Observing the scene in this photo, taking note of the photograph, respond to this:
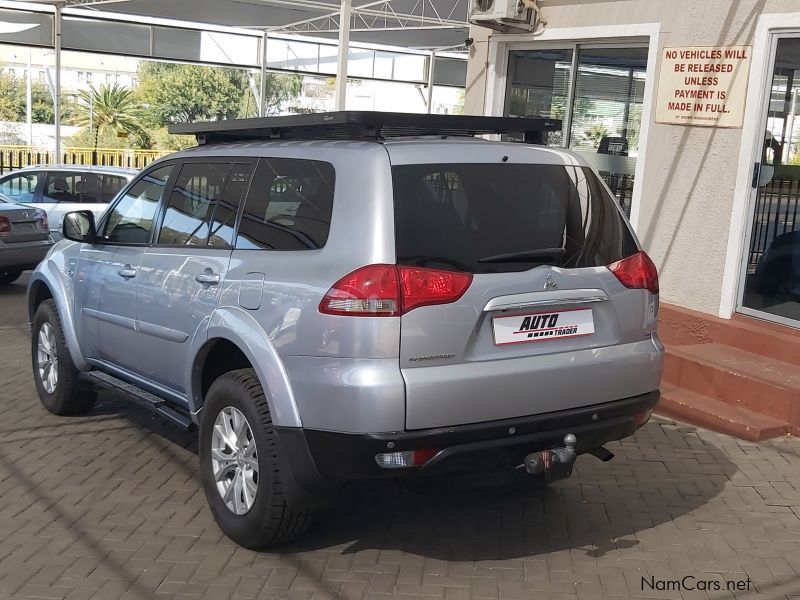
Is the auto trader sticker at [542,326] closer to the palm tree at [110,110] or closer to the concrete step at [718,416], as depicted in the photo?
the concrete step at [718,416]

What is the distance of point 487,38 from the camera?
9680mm

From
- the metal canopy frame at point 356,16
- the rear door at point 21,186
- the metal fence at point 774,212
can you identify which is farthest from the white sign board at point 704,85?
the rear door at point 21,186

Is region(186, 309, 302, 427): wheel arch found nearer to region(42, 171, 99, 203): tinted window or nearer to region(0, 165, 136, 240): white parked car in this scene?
Result: region(0, 165, 136, 240): white parked car

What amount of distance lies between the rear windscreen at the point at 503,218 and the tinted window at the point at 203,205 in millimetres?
1145

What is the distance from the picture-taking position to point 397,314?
11.7 feet

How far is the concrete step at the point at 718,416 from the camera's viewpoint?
603 centimetres

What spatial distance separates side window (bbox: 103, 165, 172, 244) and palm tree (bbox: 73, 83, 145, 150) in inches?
1992

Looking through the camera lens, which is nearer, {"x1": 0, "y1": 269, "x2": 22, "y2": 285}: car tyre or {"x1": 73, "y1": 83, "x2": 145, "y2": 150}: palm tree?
{"x1": 0, "y1": 269, "x2": 22, "y2": 285}: car tyre

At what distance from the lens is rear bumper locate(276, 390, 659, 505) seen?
11.8 ft

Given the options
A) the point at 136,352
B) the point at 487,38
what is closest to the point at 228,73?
the point at 487,38

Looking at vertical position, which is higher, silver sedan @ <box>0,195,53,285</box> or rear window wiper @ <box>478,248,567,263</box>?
rear window wiper @ <box>478,248,567,263</box>

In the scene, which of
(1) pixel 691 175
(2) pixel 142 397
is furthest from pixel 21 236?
(1) pixel 691 175

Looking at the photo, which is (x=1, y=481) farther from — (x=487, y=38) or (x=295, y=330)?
(x=487, y=38)

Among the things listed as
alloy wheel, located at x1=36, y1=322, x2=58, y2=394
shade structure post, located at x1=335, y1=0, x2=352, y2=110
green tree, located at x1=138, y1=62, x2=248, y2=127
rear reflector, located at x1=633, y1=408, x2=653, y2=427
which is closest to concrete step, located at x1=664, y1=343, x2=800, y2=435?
rear reflector, located at x1=633, y1=408, x2=653, y2=427
